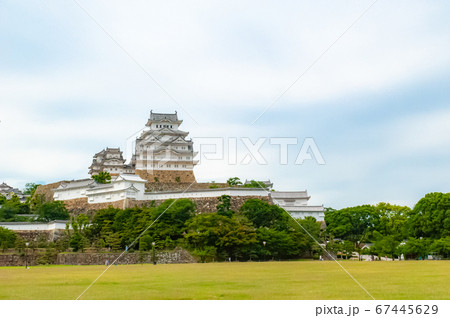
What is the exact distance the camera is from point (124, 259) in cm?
3111

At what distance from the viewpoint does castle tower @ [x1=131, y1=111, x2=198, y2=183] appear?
161 feet

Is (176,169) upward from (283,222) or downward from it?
upward

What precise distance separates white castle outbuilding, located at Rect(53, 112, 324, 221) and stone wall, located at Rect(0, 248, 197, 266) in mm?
9209

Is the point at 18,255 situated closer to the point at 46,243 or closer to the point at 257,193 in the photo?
the point at 46,243

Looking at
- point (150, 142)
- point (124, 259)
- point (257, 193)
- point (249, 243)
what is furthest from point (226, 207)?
point (150, 142)

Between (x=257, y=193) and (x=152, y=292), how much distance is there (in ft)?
98.2

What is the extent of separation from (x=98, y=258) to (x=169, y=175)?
1822 cm

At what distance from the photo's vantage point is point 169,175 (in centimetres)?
4897

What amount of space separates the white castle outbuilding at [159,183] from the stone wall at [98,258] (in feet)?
30.2

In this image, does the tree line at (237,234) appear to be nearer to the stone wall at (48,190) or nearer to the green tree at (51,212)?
the green tree at (51,212)

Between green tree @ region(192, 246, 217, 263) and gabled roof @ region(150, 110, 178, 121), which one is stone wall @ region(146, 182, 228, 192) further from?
green tree @ region(192, 246, 217, 263)

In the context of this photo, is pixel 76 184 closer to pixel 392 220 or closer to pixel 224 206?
pixel 224 206

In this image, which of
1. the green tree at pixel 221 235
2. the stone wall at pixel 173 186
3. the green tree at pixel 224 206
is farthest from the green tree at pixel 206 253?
the stone wall at pixel 173 186

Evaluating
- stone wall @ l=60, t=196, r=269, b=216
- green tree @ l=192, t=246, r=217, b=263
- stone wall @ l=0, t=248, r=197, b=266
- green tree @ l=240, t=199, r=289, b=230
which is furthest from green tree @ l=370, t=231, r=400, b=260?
stone wall @ l=0, t=248, r=197, b=266
